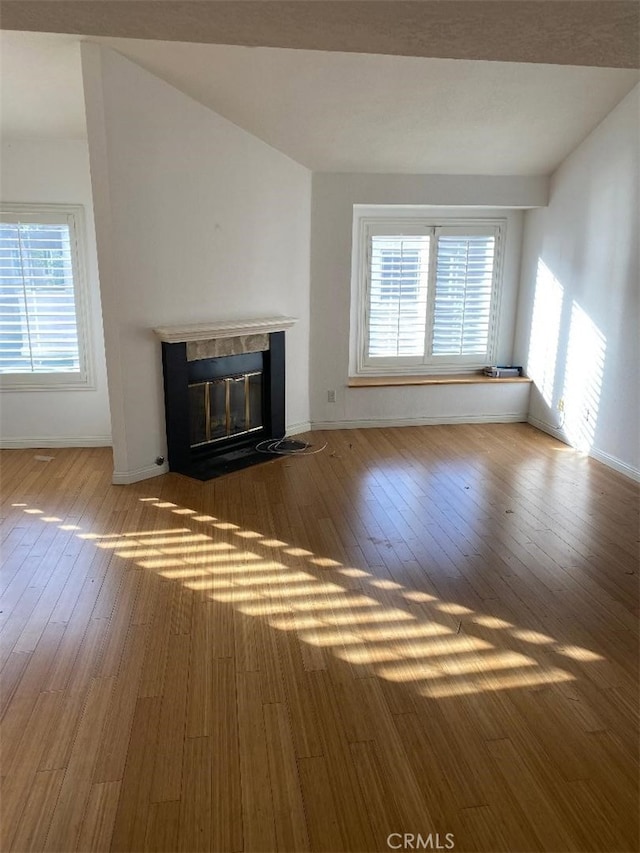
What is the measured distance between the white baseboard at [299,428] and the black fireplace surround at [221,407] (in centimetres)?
18

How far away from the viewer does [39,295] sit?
509cm

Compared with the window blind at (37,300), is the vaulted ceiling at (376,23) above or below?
above

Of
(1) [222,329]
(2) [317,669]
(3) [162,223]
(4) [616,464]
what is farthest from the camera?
(4) [616,464]

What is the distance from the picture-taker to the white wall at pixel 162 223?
13.2ft

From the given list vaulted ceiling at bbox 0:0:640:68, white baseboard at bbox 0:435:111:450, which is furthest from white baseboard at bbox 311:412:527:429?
vaulted ceiling at bbox 0:0:640:68

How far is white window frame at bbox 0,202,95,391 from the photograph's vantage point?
4.96 m

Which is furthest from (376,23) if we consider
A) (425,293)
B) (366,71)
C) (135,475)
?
(425,293)

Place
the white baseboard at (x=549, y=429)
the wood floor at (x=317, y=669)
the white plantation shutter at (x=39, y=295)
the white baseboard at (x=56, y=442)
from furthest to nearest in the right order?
1. the white baseboard at (x=549, y=429)
2. the white baseboard at (x=56, y=442)
3. the white plantation shutter at (x=39, y=295)
4. the wood floor at (x=317, y=669)

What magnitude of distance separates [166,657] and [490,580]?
1.68m

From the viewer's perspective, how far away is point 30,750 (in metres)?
2.06

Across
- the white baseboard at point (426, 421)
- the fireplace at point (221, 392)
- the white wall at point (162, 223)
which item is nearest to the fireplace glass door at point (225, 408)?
the fireplace at point (221, 392)

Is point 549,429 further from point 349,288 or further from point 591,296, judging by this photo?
point 349,288

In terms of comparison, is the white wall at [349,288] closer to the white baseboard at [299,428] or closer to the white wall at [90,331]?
the white baseboard at [299,428]

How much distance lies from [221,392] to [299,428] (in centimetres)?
108
